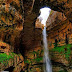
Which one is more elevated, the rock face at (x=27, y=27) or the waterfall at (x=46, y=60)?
the rock face at (x=27, y=27)

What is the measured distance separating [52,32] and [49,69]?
249 inches

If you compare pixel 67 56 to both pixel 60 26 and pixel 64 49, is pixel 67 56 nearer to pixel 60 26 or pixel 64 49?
pixel 64 49

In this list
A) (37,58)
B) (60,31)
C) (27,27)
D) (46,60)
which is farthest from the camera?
(46,60)

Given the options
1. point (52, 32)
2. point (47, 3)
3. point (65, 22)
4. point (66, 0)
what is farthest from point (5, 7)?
point (52, 32)

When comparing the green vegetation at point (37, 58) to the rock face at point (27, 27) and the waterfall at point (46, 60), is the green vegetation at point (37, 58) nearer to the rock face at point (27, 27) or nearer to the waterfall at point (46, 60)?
the rock face at point (27, 27)

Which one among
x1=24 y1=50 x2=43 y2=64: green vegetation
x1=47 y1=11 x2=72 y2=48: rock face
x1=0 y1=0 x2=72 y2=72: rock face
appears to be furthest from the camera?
x1=24 y1=50 x2=43 y2=64: green vegetation

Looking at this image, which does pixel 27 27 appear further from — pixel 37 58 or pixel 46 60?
pixel 46 60

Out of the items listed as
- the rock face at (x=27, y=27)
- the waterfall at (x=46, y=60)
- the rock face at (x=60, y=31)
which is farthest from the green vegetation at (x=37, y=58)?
the rock face at (x=60, y=31)

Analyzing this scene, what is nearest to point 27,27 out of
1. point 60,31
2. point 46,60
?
point 60,31

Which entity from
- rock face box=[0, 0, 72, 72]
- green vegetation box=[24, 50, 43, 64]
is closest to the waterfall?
rock face box=[0, 0, 72, 72]

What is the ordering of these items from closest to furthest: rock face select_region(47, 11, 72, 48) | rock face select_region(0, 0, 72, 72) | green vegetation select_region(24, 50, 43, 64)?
rock face select_region(0, 0, 72, 72), rock face select_region(47, 11, 72, 48), green vegetation select_region(24, 50, 43, 64)

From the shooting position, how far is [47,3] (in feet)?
31.8

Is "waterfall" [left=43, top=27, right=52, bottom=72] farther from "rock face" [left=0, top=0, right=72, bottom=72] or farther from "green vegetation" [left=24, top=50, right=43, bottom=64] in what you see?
"green vegetation" [left=24, top=50, right=43, bottom=64]

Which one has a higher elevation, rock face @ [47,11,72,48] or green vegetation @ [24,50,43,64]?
rock face @ [47,11,72,48]
